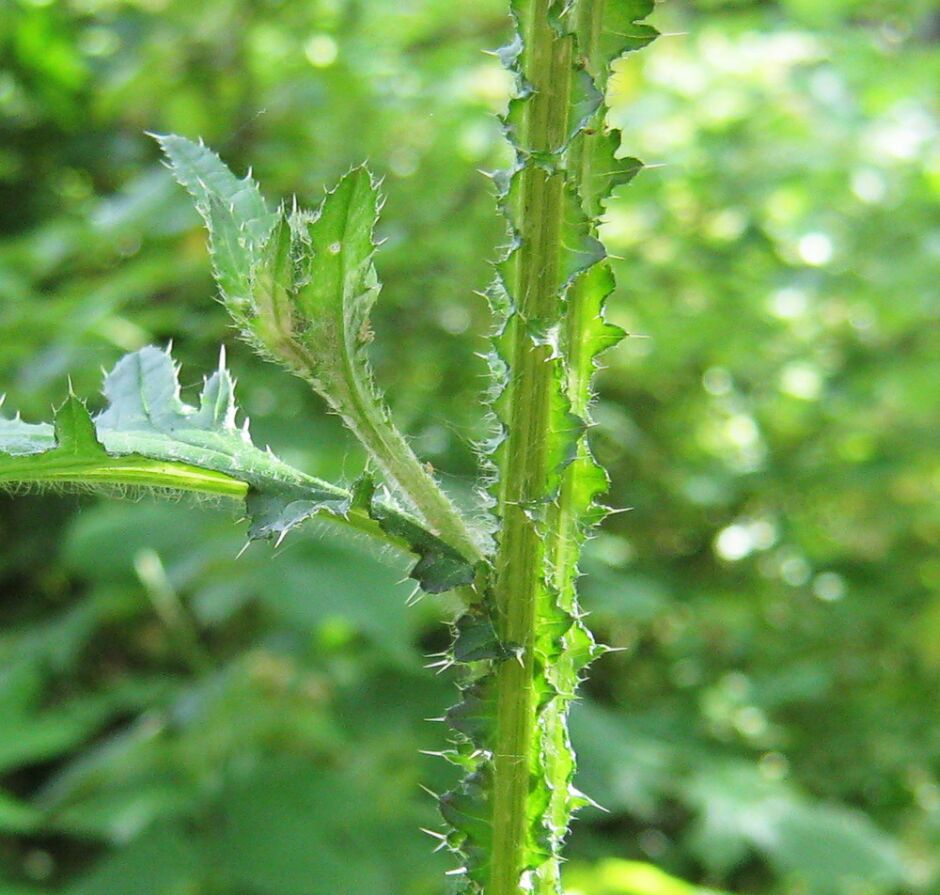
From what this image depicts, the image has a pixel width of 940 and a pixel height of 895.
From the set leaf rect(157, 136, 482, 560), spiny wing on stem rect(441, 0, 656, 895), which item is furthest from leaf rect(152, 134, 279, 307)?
spiny wing on stem rect(441, 0, 656, 895)

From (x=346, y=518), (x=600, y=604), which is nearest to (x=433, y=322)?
(x=600, y=604)

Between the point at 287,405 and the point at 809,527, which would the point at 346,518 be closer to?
the point at 287,405

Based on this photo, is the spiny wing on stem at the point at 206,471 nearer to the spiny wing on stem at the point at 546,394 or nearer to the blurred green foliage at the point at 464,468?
the spiny wing on stem at the point at 546,394

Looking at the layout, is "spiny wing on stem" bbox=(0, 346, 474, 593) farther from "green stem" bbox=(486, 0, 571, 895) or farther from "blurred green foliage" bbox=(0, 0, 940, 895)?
"blurred green foliage" bbox=(0, 0, 940, 895)

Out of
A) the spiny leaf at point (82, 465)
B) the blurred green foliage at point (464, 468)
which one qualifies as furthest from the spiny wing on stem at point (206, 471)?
the blurred green foliage at point (464, 468)

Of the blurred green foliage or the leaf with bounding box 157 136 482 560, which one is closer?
the leaf with bounding box 157 136 482 560

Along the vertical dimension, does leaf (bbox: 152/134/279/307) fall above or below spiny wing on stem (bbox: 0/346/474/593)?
above

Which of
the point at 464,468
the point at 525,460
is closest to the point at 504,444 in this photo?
the point at 525,460

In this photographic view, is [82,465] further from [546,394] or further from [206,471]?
[546,394]
